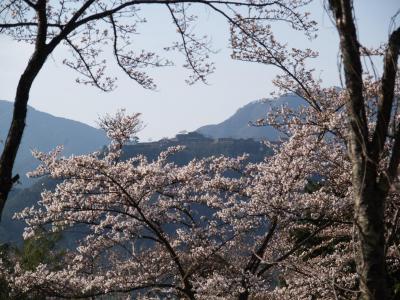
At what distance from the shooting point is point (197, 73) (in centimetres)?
699

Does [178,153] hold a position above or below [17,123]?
below

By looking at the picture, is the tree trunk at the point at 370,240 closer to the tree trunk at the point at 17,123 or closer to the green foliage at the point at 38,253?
the tree trunk at the point at 17,123

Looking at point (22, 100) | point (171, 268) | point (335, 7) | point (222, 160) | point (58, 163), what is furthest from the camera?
point (222, 160)

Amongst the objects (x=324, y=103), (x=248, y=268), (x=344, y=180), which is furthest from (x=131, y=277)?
(x=324, y=103)

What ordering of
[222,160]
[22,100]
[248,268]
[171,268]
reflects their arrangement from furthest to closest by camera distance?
[222,160], [171,268], [248,268], [22,100]

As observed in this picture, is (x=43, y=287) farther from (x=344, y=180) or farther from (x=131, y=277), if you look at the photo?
(x=344, y=180)

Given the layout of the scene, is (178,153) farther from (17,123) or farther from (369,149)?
(369,149)

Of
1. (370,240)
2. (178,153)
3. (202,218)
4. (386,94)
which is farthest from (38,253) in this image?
(178,153)

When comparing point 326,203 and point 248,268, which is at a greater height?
point 326,203

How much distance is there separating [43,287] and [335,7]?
25.8 ft

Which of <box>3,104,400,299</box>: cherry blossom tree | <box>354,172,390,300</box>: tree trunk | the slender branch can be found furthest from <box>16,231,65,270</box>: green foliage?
the slender branch

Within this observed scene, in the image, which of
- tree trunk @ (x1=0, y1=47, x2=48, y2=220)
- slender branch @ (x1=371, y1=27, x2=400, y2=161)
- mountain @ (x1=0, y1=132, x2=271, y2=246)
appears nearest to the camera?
slender branch @ (x1=371, y1=27, x2=400, y2=161)

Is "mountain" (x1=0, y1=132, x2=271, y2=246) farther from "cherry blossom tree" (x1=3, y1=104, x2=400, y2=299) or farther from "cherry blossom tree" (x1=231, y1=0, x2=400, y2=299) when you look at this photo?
"cherry blossom tree" (x1=231, y1=0, x2=400, y2=299)

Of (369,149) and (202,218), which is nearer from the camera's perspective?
(369,149)
